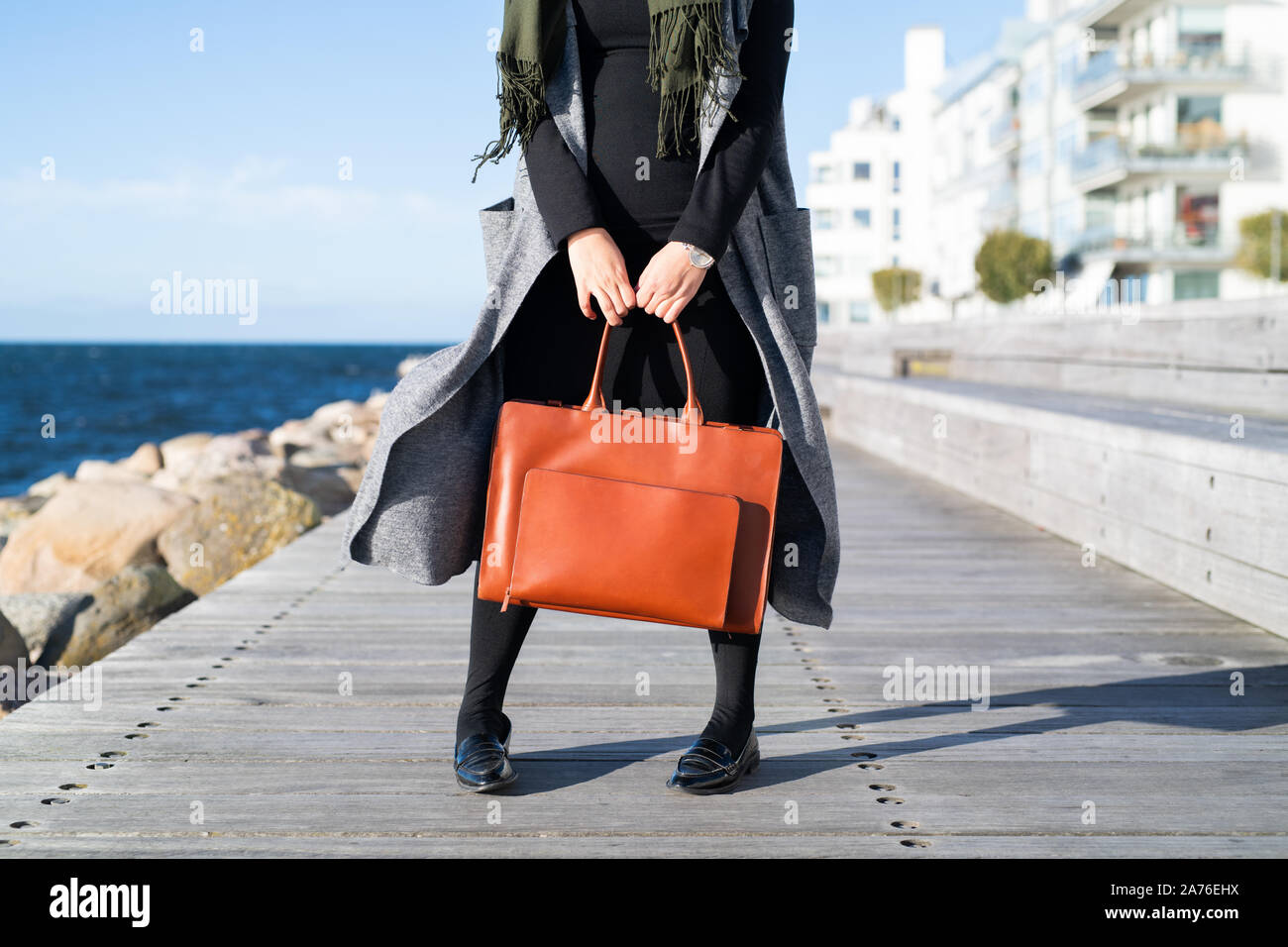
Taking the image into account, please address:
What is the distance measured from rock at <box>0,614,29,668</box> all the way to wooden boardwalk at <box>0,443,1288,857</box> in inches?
38.1

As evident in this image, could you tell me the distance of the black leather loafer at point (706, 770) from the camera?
2162 mm

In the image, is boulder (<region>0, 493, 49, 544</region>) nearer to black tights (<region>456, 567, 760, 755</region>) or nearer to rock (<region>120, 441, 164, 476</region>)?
rock (<region>120, 441, 164, 476</region>)

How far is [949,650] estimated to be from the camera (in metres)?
3.37

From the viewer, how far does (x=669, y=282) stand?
1956 millimetres

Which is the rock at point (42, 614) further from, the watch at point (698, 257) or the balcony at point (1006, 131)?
the balcony at point (1006, 131)

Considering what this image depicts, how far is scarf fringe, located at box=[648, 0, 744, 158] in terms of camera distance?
1903mm

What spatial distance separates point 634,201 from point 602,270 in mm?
176
